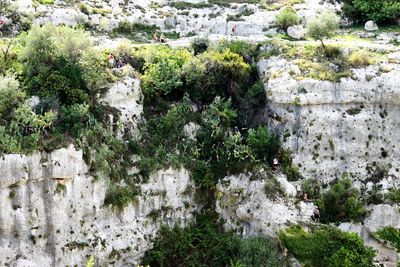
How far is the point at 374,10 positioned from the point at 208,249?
29059 mm

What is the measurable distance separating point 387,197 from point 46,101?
21.5 m

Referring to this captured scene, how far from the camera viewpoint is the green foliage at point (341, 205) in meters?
33.9

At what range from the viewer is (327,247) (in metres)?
31.9

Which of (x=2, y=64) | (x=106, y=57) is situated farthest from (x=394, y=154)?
(x=2, y=64)

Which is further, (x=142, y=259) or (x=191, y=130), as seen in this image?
(x=191, y=130)

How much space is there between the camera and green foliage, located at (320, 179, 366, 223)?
1336 inches

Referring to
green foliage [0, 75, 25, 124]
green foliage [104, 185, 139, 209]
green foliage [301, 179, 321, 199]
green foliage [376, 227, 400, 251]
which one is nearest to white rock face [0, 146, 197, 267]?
green foliage [104, 185, 139, 209]

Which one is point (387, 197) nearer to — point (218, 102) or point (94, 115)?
point (218, 102)

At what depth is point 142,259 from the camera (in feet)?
108

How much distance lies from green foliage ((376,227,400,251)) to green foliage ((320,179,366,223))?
149cm

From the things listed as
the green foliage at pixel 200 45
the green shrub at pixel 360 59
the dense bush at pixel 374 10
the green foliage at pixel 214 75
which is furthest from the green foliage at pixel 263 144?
the dense bush at pixel 374 10

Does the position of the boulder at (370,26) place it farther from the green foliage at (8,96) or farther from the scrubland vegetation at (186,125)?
the green foliage at (8,96)

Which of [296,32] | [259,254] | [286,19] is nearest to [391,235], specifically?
[259,254]

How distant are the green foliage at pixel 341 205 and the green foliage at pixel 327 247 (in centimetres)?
187
